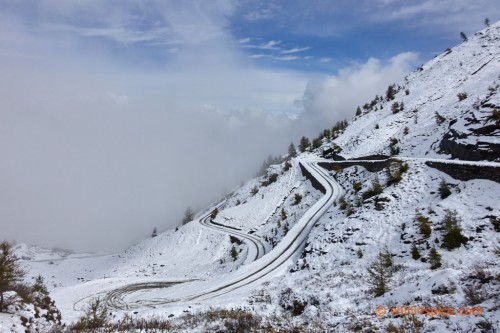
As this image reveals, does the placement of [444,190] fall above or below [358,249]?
above

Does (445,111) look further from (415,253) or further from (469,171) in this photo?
(415,253)

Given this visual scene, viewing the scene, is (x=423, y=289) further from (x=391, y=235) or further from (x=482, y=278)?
(x=391, y=235)

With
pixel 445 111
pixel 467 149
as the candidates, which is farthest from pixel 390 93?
pixel 467 149

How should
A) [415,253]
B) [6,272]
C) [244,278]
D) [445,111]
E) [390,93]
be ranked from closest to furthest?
[6,272]
[415,253]
[244,278]
[445,111]
[390,93]

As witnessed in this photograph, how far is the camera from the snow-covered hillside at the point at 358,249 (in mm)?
11711

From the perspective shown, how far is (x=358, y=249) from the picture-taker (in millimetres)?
21281

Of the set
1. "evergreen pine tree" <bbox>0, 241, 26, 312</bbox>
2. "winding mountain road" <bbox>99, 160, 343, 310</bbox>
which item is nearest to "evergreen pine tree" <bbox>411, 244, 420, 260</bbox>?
"winding mountain road" <bbox>99, 160, 343, 310</bbox>

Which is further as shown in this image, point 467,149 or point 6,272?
point 467,149

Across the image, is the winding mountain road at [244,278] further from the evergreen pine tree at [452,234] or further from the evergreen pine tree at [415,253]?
the evergreen pine tree at [452,234]

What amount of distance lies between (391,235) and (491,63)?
48.3 meters

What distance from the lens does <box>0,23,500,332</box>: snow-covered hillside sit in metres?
11.7

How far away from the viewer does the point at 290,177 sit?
5569 centimetres

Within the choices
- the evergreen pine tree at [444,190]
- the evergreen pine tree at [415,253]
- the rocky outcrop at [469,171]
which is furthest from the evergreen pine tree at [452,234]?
the rocky outcrop at [469,171]

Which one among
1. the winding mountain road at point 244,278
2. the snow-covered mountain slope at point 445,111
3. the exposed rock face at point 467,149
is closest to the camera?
the winding mountain road at point 244,278
